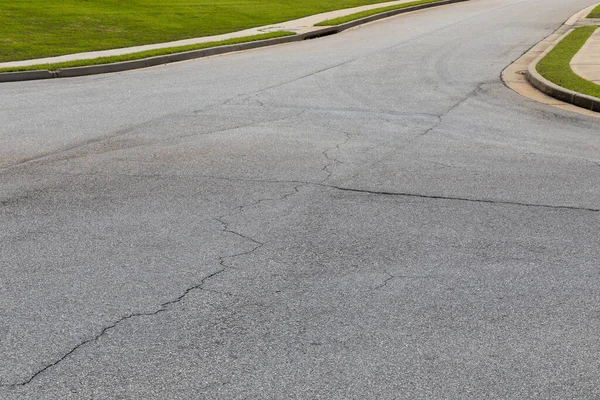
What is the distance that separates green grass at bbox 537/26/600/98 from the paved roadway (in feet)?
4.10

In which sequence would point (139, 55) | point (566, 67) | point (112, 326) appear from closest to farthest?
1. point (112, 326)
2. point (566, 67)
3. point (139, 55)

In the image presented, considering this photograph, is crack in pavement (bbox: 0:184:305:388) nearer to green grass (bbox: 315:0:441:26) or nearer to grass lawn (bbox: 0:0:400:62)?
grass lawn (bbox: 0:0:400:62)

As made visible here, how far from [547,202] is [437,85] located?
821cm

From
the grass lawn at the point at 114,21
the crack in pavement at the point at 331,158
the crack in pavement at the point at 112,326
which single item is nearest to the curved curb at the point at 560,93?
the crack in pavement at the point at 331,158

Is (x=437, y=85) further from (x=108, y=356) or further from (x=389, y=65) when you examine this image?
(x=108, y=356)

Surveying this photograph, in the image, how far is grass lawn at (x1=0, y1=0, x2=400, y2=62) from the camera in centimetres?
2269

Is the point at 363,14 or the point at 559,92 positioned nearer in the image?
the point at 559,92

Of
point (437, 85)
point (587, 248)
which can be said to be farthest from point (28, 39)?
point (587, 248)

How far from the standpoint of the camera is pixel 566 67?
17219 mm

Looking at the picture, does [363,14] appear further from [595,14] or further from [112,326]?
[112,326]

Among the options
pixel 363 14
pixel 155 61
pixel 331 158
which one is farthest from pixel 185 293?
pixel 363 14

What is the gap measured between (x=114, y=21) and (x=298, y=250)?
2186cm

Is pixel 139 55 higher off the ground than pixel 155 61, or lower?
higher

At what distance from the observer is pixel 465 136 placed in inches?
457
